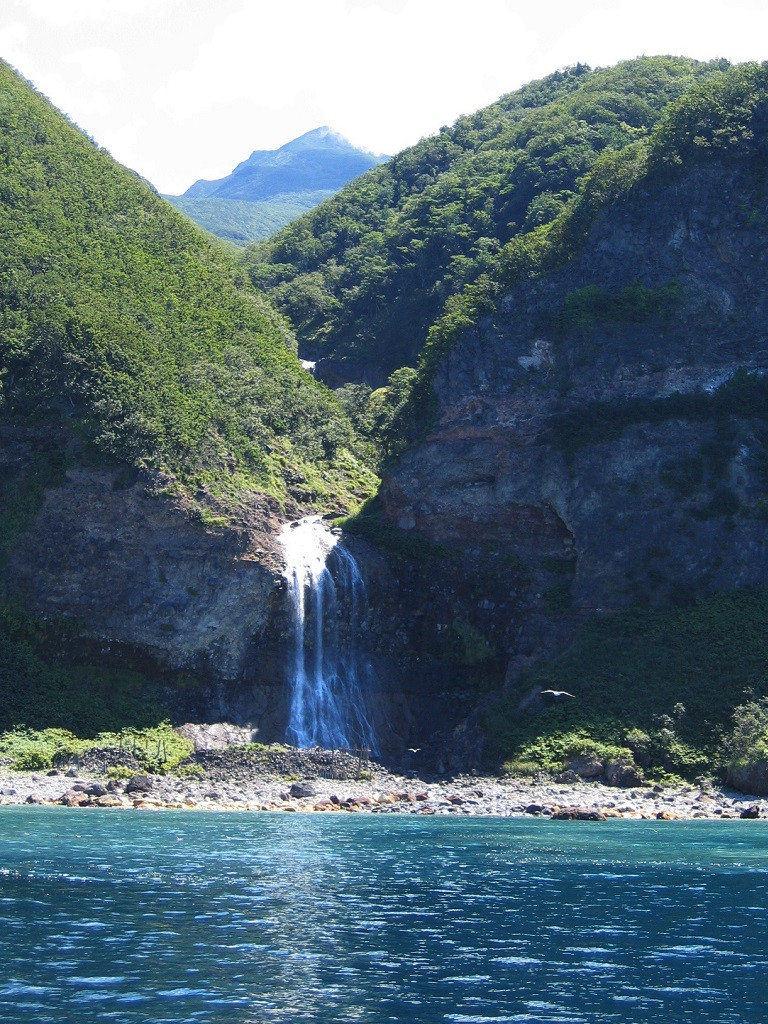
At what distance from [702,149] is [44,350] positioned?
1355 inches

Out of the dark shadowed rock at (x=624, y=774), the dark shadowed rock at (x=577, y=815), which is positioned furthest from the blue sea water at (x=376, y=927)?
the dark shadowed rock at (x=624, y=774)

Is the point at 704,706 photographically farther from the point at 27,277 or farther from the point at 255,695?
the point at 27,277

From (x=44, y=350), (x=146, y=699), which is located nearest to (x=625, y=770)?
(x=146, y=699)

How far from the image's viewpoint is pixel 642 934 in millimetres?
18766

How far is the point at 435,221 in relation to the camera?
282 feet

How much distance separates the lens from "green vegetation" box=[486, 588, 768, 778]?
43375mm

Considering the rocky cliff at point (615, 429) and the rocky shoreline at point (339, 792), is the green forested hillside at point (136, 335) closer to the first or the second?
the rocky cliff at point (615, 429)

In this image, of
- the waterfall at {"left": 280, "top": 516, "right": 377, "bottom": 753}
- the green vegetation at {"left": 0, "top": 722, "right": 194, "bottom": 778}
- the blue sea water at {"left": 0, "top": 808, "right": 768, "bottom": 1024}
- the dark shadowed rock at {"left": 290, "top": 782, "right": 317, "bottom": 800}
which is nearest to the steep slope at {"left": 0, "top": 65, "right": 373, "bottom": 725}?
the waterfall at {"left": 280, "top": 516, "right": 377, "bottom": 753}

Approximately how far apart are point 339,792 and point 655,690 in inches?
521

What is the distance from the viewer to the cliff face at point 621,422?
52.2 metres

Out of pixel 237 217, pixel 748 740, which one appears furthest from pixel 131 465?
pixel 237 217

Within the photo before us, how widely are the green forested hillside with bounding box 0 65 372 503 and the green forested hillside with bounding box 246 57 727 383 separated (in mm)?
10999

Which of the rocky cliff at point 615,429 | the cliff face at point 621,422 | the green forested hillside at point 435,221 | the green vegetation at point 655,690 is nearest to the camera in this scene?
the green vegetation at point 655,690

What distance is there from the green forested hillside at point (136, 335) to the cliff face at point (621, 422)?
8321mm
